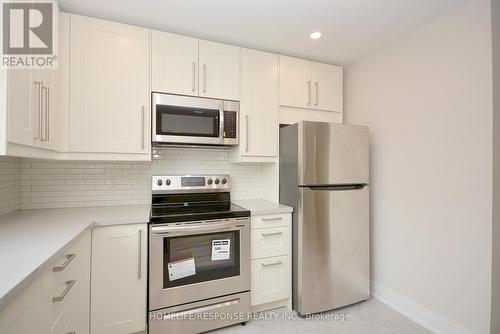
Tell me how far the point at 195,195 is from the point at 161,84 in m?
1.00

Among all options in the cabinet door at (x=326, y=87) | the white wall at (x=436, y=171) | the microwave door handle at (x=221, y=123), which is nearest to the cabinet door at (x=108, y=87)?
the microwave door handle at (x=221, y=123)

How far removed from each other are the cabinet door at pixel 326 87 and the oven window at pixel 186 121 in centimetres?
112

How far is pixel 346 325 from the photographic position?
1871 mm

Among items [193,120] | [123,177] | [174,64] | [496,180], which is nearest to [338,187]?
[496,180]

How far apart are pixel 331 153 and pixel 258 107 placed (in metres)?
0.81

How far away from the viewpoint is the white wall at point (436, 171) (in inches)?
60.6

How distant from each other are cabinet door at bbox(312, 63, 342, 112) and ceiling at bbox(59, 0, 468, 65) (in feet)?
1.01

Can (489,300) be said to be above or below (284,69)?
below

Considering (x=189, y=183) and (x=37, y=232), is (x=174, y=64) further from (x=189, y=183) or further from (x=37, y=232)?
(x=37, y=232)

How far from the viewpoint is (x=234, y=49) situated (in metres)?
2.15

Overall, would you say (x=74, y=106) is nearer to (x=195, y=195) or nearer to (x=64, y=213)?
(x=64, y=213)

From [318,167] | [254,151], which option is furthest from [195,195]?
[318,167]

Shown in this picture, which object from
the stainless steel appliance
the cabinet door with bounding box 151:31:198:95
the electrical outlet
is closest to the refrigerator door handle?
the stainless steel appliance

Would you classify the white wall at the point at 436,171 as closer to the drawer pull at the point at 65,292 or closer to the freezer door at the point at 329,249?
the freezer door at the point at 329,249
